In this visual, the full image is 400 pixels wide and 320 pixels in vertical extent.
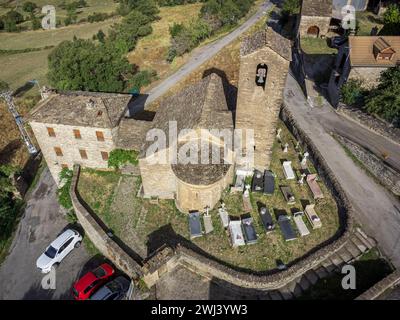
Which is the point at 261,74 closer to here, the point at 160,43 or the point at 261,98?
the point at 261,98

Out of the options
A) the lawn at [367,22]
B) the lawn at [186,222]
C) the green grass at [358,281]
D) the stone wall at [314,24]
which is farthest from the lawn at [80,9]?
the green grass at [358,281]

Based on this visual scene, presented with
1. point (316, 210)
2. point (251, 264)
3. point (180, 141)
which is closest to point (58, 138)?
point (180, 141)

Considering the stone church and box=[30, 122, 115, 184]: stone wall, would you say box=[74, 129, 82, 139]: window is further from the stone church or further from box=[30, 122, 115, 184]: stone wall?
box=[30, 122, 115, 184]: stone wall

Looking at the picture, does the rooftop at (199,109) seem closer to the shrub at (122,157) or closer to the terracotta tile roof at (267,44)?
the shrub at (122,157)

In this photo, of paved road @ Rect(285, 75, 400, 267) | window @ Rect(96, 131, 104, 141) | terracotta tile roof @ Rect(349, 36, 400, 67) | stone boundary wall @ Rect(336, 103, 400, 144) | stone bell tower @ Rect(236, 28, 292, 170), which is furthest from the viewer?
terracotta tile roof @ Rect(349, 36, 400, 67)

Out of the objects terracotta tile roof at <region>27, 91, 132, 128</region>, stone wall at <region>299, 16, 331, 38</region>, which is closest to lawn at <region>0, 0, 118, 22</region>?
Result: stone wall at <region>299, 16, 331, 38</region>
